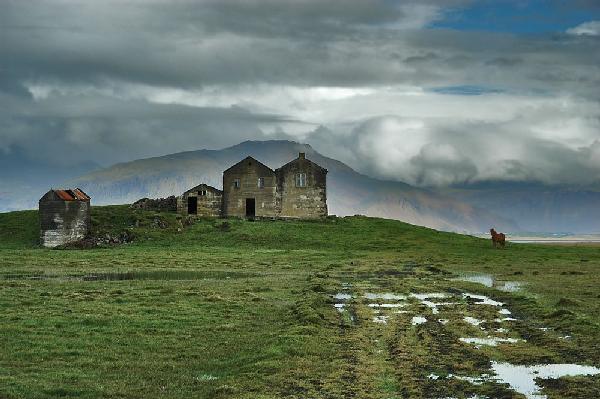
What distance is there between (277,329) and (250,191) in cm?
9372

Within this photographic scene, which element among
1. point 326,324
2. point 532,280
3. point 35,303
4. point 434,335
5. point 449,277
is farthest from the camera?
point 449,277

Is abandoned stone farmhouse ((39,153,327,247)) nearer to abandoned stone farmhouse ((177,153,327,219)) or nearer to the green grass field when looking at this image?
abandoned stone farmhouse ((177,153,327,219))

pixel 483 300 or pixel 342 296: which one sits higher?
pixel 342 296

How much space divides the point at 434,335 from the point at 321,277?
2970cm

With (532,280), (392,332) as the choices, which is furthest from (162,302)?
(532,280)

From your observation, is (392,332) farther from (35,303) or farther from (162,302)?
(35,303)

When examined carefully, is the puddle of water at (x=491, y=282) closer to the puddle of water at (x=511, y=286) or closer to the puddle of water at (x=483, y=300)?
the puddle of water at (x=511, y=286)

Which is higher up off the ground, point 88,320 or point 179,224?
point 179,224

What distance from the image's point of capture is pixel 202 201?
124m

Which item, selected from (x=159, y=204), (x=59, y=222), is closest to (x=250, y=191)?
(x=159, y=204)

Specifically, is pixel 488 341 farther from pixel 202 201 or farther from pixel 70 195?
pixel 202 201

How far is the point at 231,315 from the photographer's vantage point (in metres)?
36.9

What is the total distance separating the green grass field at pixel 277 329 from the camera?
72.7 feet

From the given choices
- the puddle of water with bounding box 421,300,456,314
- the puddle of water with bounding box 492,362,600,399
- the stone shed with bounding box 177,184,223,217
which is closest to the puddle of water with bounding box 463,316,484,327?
the puddle of water with bounding box 421,300,456,314
